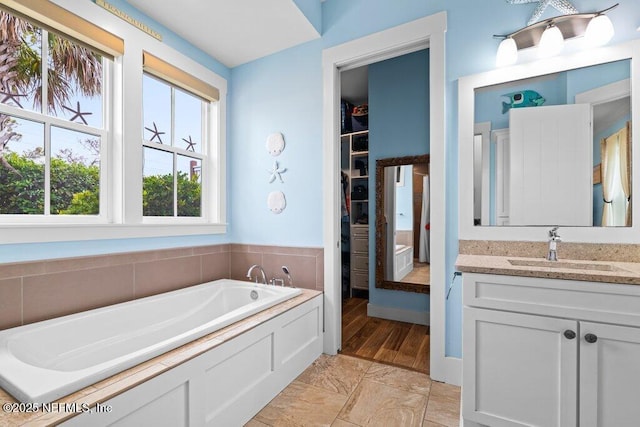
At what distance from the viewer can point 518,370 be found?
129 cm

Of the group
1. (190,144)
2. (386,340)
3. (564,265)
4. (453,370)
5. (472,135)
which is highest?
(190,144)

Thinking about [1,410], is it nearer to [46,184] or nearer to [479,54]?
[46,184]

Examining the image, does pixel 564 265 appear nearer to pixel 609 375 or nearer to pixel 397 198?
pixel 609 375

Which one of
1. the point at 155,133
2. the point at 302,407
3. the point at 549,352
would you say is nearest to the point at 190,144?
the point at 155,133

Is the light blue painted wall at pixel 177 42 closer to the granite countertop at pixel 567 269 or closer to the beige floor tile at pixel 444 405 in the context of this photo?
the granite countertop at pixel 567 269

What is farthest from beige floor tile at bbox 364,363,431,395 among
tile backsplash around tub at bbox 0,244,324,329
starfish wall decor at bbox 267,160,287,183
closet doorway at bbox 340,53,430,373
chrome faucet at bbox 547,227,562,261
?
starfish wall decor at bbox 267,160,287,183

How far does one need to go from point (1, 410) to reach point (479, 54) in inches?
109

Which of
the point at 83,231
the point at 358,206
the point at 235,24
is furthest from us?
the point at 358,206

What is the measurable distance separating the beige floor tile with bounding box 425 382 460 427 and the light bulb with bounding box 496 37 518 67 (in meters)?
2.06

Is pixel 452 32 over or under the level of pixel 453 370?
over

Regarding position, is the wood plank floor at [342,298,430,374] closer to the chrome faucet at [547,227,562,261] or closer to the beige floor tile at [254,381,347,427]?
the beige floor tile at [254,381,347,427]

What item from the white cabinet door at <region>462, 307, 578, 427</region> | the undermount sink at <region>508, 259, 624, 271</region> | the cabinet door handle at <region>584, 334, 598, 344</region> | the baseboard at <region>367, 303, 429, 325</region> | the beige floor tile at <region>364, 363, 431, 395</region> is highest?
the undermount sink at <region>508, 259, 624, 271</region>

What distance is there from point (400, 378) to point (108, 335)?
1.91 m

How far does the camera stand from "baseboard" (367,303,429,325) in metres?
3.02
